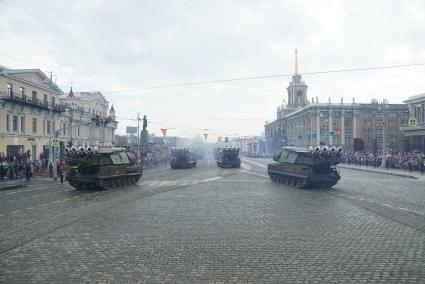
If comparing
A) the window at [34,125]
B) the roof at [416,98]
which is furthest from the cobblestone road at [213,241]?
the roof at [416,98]

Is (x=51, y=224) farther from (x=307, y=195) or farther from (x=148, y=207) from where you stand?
(x=307, y=195)

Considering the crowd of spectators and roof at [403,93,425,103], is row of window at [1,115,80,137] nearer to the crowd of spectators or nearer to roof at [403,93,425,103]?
the crowd of spectators

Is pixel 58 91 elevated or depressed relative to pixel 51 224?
elevated

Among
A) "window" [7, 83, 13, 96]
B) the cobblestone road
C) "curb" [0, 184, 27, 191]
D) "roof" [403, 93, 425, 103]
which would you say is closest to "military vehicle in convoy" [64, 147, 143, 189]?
"curb" [0, 184, 27, 191]

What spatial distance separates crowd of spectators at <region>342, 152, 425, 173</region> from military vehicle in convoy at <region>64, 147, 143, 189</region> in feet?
86.2

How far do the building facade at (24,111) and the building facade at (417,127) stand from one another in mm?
49526

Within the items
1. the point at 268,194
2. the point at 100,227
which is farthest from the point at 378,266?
the point at 268,194

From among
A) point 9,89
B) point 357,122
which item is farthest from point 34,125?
point 357,122

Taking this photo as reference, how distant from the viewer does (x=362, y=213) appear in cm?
1359

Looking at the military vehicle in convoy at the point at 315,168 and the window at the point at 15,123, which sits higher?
the window at the point at 15,123

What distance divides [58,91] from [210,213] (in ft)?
138

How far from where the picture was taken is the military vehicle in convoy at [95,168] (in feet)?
70.8

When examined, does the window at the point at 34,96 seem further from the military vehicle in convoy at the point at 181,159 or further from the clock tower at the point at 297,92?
the clock tower at the point at 297,92

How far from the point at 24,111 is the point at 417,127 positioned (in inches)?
2120
